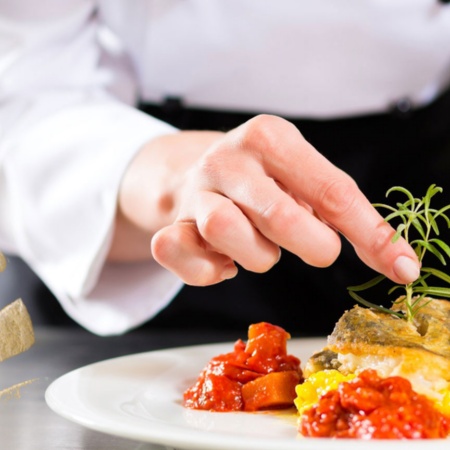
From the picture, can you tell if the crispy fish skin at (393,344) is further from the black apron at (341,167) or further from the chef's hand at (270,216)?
the black apron at (341,167)

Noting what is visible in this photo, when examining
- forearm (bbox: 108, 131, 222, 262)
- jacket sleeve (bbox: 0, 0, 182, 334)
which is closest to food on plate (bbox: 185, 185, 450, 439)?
forearm (bbox: 108, 131, 222, 262)

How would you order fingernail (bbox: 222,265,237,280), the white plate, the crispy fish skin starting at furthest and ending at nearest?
fingernail (bbox: 222,265,237,280), the crispy fish skin, the white plate

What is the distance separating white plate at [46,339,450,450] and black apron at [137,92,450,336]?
59 centimetres

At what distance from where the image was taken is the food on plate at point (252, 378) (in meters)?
1.11

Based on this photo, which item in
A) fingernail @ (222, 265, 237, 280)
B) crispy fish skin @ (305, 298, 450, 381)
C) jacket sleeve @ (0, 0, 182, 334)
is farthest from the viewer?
jacket sleeve @ (0, 0, 182, 334)

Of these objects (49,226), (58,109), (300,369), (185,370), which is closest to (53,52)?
(58,109)

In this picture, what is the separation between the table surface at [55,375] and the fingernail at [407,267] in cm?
36

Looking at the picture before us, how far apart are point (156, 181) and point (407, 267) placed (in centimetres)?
63

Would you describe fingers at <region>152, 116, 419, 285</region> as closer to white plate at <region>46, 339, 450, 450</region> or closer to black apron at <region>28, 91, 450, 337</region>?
white plate at <region>46, 339, 450, 450</region>

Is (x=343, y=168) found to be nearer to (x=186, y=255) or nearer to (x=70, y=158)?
(x=70, y=158)

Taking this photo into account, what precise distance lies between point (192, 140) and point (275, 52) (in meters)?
0.55

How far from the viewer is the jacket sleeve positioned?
1.73 m

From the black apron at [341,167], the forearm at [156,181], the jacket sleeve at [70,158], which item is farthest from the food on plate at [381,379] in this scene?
the black apron at [341,167]

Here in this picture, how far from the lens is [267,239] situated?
1052 millimetres
